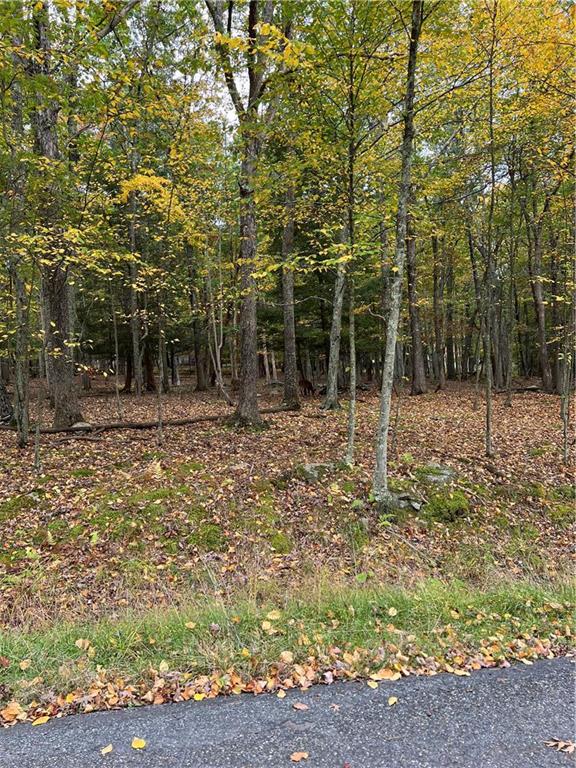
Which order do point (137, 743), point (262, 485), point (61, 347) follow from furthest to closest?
point (61, 347) → point (262, 485) → point (137, 743)

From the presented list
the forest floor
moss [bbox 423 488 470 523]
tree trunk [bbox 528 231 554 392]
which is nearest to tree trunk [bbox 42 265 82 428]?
the forest floor

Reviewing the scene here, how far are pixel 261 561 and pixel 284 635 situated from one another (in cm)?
188

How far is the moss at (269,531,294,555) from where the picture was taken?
551 cm

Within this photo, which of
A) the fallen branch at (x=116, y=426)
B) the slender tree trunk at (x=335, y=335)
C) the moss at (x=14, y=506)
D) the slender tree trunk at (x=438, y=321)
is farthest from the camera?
the slender tree trunk at (x=438, y=321)

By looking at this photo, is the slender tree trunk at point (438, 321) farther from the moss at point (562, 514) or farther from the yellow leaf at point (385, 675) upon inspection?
the yellow leaf at point (385, 675)

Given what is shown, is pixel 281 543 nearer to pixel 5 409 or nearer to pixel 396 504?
pixel 396 504

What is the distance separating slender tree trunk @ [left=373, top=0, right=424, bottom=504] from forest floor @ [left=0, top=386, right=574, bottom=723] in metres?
0.64

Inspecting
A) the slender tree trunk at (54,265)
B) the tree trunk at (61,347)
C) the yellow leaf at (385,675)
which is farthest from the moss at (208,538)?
the tree trunk at (61,347)

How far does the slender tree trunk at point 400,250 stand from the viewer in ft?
17.8

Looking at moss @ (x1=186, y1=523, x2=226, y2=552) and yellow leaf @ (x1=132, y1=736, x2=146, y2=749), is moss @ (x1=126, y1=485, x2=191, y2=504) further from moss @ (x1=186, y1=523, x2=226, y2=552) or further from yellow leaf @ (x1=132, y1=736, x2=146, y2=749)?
yellow leaf @ (x1=132, y1=736, x2=146, y2=749)

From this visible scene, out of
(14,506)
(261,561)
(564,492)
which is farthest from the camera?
(564,492)

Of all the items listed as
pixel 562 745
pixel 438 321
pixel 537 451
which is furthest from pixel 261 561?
pixel 438 321

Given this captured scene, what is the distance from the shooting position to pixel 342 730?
2.41 m

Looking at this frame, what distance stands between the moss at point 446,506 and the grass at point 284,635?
2.23m
